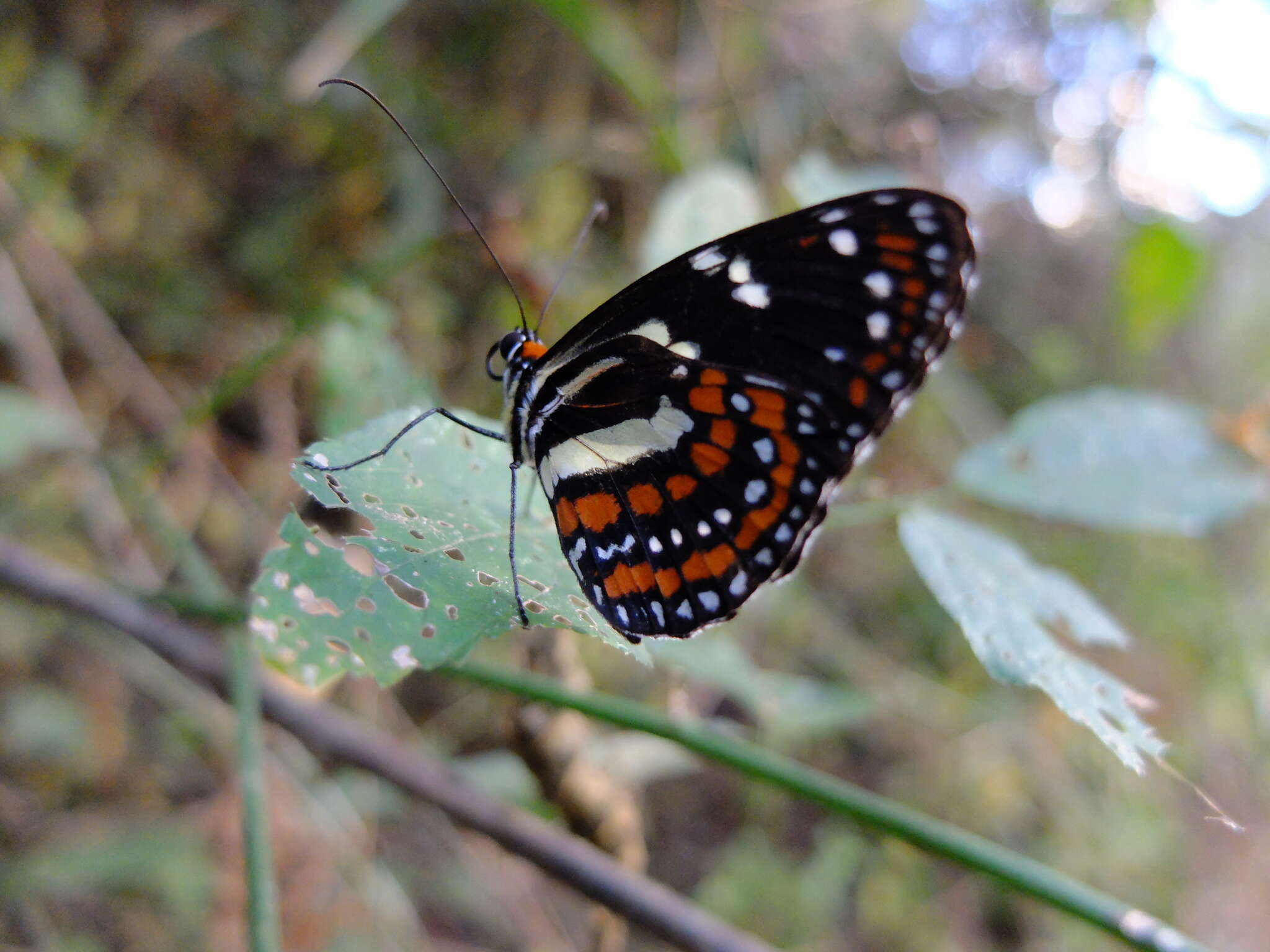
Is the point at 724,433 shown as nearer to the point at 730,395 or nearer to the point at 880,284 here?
the point at 730,395

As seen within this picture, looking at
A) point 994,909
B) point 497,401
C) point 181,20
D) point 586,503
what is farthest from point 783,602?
point 181,20

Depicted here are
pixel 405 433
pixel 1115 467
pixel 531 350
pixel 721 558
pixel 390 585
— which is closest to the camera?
pixel 390 585

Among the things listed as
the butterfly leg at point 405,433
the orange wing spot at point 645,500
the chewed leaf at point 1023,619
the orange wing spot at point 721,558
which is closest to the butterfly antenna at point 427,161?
the butterfly leg at point 405,433

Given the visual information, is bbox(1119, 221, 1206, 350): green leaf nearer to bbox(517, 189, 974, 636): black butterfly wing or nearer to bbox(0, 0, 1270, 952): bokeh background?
bbox(0, 0, 1270, 952): bokeh background

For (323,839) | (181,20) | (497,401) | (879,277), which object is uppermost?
(181,20)

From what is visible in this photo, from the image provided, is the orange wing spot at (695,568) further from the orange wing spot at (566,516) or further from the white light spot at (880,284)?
the white light spot at (880,284)

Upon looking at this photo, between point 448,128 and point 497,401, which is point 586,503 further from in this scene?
point 448,128

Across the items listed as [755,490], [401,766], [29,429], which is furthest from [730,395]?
[29,429]
